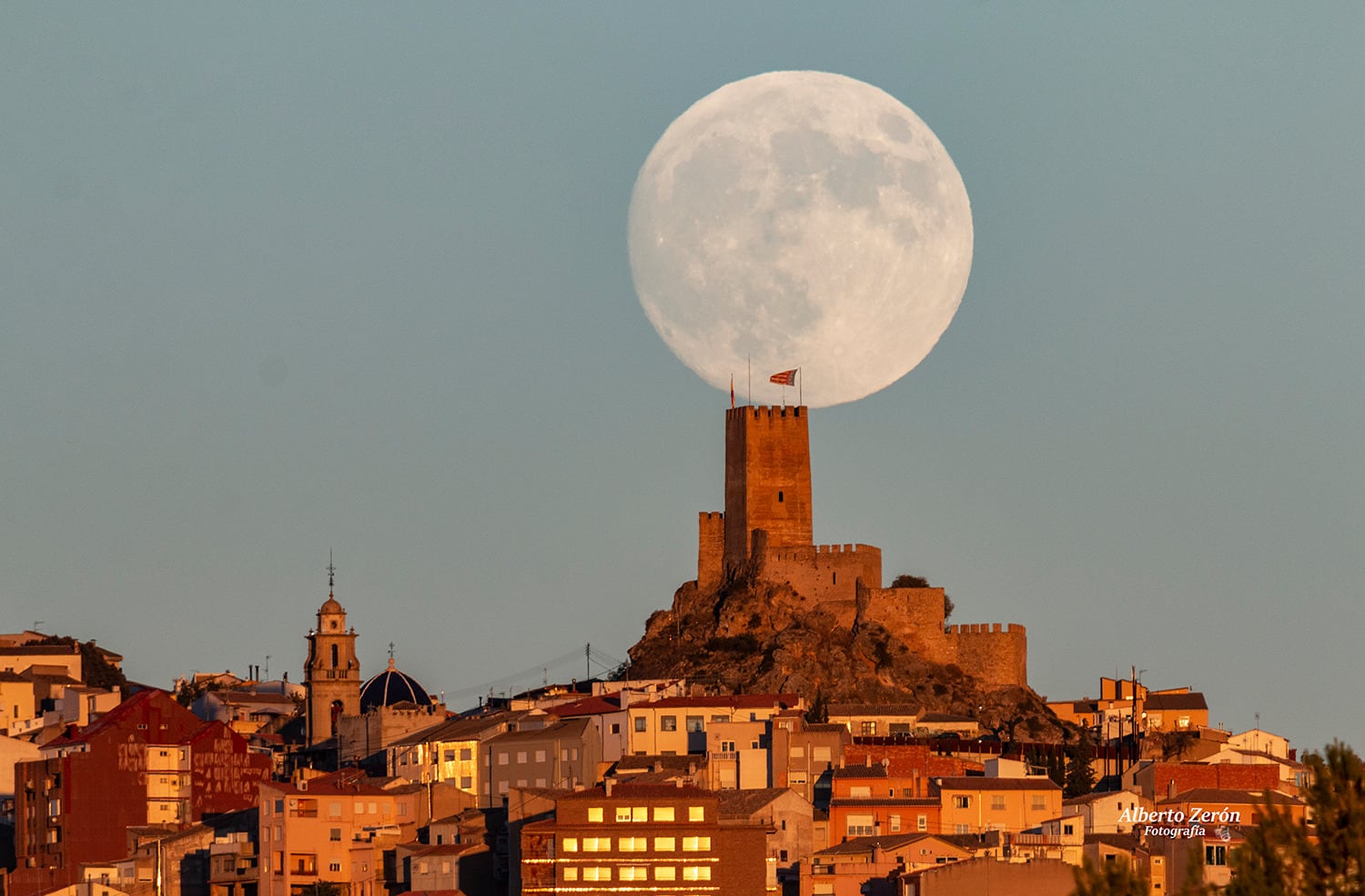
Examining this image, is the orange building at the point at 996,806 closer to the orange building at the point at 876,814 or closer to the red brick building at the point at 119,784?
the orange building at the point at 876,814

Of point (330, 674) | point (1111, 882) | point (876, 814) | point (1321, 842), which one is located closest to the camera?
point (1111, 882)

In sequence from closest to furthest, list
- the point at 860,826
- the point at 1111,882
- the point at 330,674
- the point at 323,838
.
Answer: the point at 1111,882 < the point at 323,838 < the point at 860,826 < the point at 330,674

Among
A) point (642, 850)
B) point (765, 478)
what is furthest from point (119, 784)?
point (765, 478)

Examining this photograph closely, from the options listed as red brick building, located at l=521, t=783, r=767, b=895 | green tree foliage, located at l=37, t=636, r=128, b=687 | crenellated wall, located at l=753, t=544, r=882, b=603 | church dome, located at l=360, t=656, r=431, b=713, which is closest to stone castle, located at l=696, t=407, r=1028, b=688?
crenellated wall, located at l=753, t=544, r=882, b=603

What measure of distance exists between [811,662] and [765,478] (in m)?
10.3

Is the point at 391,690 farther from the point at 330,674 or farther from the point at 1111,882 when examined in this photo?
the point at 1111,882

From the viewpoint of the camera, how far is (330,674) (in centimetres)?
12100

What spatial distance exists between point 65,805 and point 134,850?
3123 millimetres

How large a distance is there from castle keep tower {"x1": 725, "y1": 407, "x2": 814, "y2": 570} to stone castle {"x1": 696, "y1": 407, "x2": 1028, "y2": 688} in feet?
0.12

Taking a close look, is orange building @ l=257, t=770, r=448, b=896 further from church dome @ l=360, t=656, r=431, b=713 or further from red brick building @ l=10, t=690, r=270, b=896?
church dome @ l=360, t=656, r=431, b=713

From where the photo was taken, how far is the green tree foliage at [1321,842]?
51000 millimetres

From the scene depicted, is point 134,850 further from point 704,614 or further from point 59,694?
point 704,614

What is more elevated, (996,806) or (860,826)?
(996,806)

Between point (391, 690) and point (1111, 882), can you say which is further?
point (391, 690)
